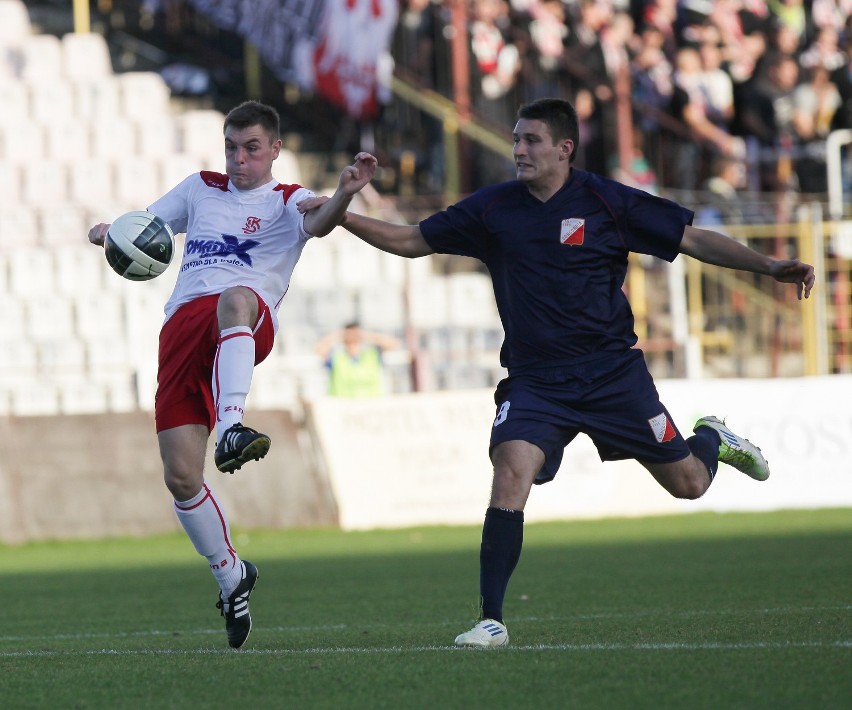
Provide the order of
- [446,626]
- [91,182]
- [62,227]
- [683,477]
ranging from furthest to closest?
[91,182]
[62,227]
[446,626]
[683,477]

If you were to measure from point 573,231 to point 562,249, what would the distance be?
3.6 inches

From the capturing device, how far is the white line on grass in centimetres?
584

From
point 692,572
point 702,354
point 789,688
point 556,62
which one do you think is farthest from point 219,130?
point 789,688

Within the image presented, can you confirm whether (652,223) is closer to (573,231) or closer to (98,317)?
(573,231)

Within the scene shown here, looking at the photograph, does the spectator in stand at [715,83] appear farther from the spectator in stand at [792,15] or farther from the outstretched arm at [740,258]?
the outstretched arm at [740,258]

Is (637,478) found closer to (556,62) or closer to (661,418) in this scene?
(556,62)

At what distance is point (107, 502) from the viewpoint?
15.8 m

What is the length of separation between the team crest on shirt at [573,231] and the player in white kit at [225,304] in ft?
2.86

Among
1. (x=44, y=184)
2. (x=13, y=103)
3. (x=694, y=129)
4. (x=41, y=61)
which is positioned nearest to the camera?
(x=694, y=129)

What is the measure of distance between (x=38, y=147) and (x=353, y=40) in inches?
196

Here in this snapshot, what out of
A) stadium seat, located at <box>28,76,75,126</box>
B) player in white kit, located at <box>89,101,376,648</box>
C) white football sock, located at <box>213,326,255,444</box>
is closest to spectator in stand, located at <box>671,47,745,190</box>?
stadium seat, located at <box>28,76,75,126</box>

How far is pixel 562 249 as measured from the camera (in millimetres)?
6664

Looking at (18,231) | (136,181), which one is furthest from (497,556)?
(136,181)

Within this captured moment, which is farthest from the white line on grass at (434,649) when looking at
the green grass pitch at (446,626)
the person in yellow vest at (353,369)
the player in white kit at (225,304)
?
the person in yellow vest at (353,369)
